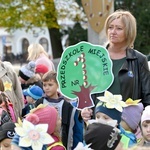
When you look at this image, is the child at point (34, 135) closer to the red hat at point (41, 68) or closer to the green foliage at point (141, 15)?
the red hat at point (41, 68)

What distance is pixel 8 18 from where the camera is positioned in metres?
26.0

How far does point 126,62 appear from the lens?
16.4 feet

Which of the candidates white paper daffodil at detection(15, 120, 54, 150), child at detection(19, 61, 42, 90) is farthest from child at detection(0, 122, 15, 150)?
child at detection(19, 61, 42, 90)

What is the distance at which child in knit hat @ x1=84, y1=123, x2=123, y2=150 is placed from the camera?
11.8 feet

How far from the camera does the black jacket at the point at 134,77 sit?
16.3 feet

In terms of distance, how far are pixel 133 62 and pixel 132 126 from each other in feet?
1.82

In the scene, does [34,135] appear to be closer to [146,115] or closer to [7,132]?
[7,132]

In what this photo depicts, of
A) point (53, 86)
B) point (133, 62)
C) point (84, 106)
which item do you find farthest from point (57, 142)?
point (53, 86)

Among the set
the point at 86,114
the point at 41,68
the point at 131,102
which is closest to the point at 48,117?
the point at 86,114

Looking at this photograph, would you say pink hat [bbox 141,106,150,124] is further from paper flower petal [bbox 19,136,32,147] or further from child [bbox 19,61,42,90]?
child [bbox 19,61,42,90]

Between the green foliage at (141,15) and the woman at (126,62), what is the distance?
1788 cm

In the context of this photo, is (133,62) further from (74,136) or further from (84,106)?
(74,136)

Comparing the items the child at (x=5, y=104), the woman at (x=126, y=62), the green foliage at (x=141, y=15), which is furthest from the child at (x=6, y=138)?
the green foliage at (x=141, y=15)

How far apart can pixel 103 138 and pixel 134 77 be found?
4.75 ft
